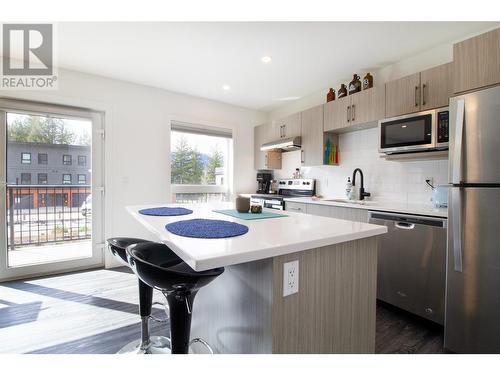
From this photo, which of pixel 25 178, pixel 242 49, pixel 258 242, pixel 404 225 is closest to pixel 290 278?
pixel 258 242

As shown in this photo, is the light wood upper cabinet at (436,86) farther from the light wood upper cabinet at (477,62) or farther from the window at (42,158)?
the window at (42,158)

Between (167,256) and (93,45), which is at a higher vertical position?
(93,45)

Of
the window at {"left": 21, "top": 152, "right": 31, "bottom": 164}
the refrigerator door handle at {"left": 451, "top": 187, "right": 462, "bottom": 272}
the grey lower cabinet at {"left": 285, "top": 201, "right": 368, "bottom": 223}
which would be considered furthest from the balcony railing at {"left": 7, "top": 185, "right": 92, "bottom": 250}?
the refrigerator door handle at {"left": 451, "top": 187, "right": 462, "bottom": 272}

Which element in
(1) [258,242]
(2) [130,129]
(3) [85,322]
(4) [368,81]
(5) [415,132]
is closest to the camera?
(1) [258,242]

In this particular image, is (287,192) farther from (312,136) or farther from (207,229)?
(207,229)

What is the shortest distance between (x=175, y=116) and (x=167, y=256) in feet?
9.34

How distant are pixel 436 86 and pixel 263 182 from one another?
9.52ft

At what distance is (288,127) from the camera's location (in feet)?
12.9

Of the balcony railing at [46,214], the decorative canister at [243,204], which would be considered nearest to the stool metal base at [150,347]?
the decorative canister at [243,204]

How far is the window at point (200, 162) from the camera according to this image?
3.95m
